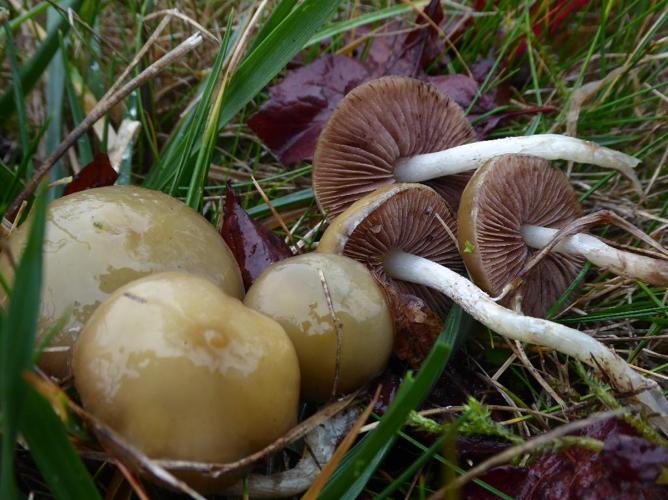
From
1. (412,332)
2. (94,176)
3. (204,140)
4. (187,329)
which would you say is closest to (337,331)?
(412,332)

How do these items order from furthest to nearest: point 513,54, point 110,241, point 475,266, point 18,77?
point 513,54 → point 18,77 → point 475,266 → point 110,241

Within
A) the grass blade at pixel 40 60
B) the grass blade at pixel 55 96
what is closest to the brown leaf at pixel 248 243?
the grass blade at pixel 55 96

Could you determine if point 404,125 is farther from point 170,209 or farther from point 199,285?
point 199,285

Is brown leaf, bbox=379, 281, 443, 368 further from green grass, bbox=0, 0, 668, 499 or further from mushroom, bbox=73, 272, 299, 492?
mushroom, bbox=73, 272, 299, 492

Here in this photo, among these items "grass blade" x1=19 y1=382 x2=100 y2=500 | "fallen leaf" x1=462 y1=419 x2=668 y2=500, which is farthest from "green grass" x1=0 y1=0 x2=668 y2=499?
"fallen leaf" x1=462 y1=419 x2=668 y2=500

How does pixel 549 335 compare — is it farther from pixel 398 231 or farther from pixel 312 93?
pixel 312 93

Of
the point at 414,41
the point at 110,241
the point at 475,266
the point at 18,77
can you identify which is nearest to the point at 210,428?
the point at 110,241

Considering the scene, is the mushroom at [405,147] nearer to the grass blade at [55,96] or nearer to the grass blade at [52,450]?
the grass blade at [55,96]
